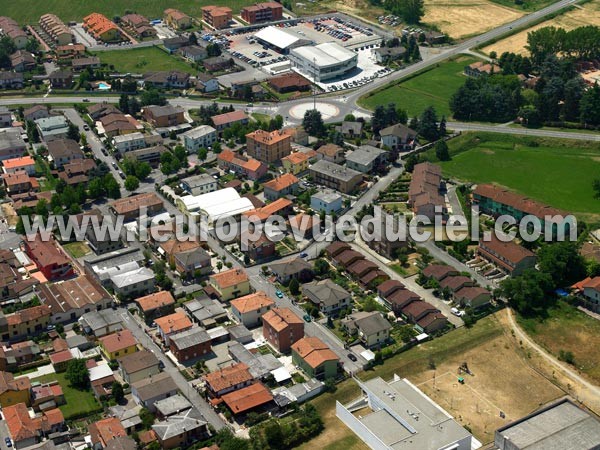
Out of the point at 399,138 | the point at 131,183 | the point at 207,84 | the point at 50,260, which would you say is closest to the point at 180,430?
the point at 50,260

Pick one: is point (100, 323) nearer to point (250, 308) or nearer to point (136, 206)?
point (250, 308)

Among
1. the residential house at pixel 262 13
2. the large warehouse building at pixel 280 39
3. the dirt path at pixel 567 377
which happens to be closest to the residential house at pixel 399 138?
the large warehouse building at pixel 280 39

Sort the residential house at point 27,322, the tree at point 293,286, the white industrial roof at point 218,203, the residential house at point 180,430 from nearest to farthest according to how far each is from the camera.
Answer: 1. the residential house at point 180,430
2. the residential house at point 27,322
3. the tree at point 293,286
4. the white industrial roof at point 218,203

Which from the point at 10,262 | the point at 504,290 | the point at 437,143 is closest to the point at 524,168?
the point at 437,143

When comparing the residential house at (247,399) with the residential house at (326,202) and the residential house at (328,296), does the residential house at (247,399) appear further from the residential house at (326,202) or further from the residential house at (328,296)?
the residential house at (326,202)

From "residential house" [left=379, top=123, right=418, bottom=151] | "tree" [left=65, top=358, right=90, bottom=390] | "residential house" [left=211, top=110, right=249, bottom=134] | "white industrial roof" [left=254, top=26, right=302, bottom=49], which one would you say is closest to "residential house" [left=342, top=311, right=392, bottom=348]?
"tree" [left=65, top=358, right=90, bottom=390]
